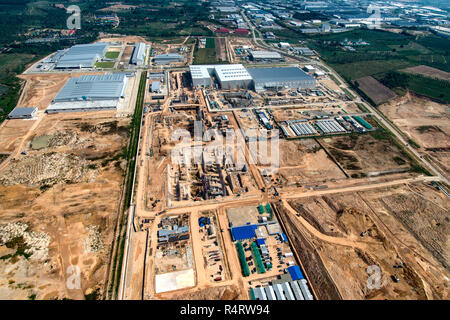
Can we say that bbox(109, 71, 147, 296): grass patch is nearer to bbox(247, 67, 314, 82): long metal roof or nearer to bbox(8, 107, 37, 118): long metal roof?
bbox(8, 107, 37, 118): long metal roof

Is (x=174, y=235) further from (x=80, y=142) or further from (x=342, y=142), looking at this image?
(x=342, y=142)

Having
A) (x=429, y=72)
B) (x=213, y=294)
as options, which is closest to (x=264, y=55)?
(x=429, y=72)

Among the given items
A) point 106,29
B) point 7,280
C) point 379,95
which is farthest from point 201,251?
point 106,29

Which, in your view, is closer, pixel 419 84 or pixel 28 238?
pixel 28 238

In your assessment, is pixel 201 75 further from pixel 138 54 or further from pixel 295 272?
pixel 295 272

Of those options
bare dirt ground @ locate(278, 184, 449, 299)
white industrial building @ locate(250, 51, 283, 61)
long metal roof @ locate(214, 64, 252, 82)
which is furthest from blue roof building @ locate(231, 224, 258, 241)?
white industrial building @ locate(250, 51, 283, 61)

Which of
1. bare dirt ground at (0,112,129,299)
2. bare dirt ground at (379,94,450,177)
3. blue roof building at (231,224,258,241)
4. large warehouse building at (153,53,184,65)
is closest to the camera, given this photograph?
bare dirt ground at (0,112,129,299)
